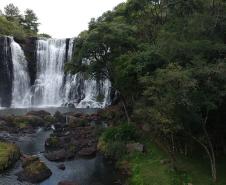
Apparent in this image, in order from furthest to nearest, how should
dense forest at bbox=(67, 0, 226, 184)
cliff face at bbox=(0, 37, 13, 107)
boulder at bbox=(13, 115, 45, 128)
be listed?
cliff face at bbox=(0, 37, 13, 107), boulder at bbox=(13, 115, 45, 128), dense forest at bbox=(67, 0, 226, 184)

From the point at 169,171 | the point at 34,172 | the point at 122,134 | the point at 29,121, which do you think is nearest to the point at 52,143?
the point at 122,134

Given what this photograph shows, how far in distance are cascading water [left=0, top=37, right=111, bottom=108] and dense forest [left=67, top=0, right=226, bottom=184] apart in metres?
22.6

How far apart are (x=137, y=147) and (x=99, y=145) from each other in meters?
4.80

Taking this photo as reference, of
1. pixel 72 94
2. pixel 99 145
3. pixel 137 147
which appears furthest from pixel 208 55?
pixel 72 94

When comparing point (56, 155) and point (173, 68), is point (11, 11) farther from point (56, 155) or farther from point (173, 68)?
point (173, 68)

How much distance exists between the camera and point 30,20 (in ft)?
325

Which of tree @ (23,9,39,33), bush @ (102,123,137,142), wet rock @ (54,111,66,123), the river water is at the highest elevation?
tree @ (23,9,39,33)

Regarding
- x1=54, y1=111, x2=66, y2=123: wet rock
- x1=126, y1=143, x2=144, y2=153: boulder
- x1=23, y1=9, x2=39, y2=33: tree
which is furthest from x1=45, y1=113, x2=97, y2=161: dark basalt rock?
x1=23, y1=9, x2=39, y2=33: tree

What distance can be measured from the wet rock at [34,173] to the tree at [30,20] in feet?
249

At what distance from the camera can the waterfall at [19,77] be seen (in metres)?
63.8

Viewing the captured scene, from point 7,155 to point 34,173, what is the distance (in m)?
3.72

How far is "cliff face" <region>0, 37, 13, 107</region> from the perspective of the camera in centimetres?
6338

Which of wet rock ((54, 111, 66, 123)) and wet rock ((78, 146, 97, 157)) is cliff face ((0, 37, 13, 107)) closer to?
wet rock ((54, 111, 66, 123))

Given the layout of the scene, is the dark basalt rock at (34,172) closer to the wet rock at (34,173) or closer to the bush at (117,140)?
the wet rock at (34,173)
